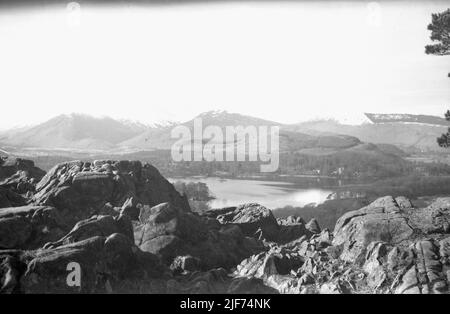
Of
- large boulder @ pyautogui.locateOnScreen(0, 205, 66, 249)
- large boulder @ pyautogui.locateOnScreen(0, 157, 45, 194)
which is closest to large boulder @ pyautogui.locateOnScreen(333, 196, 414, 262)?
large boulder @ pyautogui.locateOnScreen(0, 205, 66, 249)

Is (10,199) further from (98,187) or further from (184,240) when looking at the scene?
(184,240)

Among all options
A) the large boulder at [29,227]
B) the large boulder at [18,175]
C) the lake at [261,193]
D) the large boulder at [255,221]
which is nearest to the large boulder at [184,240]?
the large boulder at [255,221]

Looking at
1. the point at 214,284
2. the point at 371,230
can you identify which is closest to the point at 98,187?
the point at 214,284

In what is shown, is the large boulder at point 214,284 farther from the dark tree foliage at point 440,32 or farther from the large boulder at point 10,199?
the dark tree foliage at point 440,32

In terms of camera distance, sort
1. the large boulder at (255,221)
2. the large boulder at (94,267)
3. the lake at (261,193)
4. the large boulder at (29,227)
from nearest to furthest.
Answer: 1. the large boulder at (94,267)
2. the large boulder at (29,227)
3. the large boulder at (255,221)
4. the lake at (261,193)

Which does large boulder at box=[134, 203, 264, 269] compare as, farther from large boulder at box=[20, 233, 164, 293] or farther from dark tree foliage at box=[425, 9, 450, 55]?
dark tree foliage at box=[425, 9, 450, 55]
